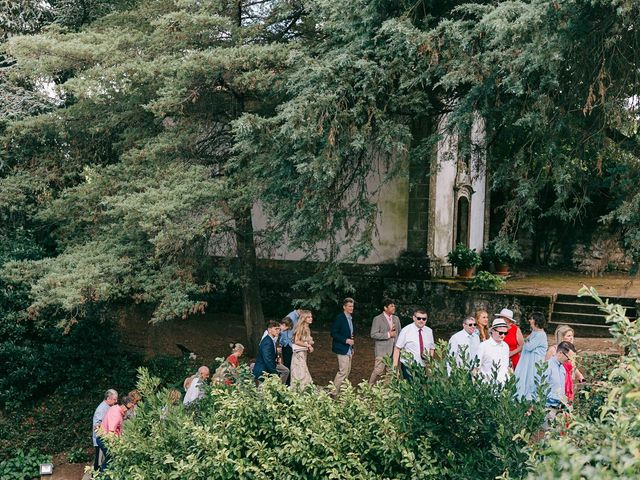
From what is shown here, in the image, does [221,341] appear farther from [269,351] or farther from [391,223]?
[269,351]

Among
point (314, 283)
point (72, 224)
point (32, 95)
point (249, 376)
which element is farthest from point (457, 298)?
point (249, 376)

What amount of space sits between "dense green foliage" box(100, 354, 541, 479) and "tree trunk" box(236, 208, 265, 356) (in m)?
8.65

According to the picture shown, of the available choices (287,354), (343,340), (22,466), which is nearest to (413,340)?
(343,340)

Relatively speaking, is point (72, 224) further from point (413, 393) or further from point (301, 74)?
point (413, 393)

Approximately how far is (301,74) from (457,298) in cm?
832

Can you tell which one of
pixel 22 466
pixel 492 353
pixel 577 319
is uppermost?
pixel 492 353

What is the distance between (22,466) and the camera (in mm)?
13102

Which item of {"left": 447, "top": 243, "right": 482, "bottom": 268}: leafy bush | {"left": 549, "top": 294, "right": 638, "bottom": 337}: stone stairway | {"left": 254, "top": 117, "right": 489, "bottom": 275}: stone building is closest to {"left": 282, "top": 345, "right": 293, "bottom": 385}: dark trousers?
{"left": 254, "top": 117, "right": 489, "bottom": 275}: stone building

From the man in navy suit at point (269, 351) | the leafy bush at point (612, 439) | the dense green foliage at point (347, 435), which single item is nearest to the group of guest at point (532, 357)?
the dense green foliage at point (347, 435)

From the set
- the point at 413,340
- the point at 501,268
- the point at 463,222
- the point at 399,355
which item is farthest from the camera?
the point at 501,268

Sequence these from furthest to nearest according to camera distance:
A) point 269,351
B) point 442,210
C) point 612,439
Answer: point 442,210, point 269,351, point 612,439

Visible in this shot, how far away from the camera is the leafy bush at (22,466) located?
12867 millimetres

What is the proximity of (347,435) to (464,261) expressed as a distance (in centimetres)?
1460

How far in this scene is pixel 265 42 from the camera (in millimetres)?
14844
